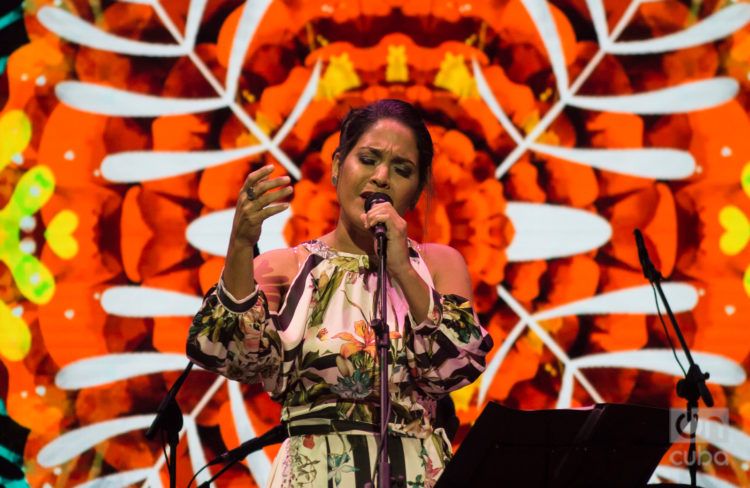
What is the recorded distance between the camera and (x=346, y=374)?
6.58 feet

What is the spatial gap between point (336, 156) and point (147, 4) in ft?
6.09

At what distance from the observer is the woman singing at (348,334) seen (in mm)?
1911

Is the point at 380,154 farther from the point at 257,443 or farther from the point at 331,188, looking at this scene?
the point at 331,188

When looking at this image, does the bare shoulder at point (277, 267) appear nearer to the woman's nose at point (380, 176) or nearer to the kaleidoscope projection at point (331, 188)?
the woman's nose at point (380, 176)

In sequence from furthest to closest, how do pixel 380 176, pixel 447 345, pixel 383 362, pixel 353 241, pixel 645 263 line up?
pixel 645 263
pixel 353 241
pixel 380 176
pixel 447 345
pixel 383 362

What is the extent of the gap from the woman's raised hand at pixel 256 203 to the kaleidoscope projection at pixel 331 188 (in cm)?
183

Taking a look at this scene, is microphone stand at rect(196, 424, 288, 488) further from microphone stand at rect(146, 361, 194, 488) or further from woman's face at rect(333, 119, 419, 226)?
woman's face at rect(333, 119, 419, 226)

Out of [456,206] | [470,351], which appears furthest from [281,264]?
[456,206]

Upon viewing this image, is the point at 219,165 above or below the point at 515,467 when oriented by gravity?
above

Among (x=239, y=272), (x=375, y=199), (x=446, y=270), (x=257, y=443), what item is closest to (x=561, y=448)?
(x=446, y=270)

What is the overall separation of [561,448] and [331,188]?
2004 mm

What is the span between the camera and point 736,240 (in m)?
3.81

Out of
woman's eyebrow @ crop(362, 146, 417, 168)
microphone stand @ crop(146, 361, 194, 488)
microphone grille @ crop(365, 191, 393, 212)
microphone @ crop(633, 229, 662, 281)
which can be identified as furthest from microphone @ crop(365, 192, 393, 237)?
microphone @ crop(633, 229, 662, 281)

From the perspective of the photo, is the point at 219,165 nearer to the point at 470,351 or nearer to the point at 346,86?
the point at 346,86
